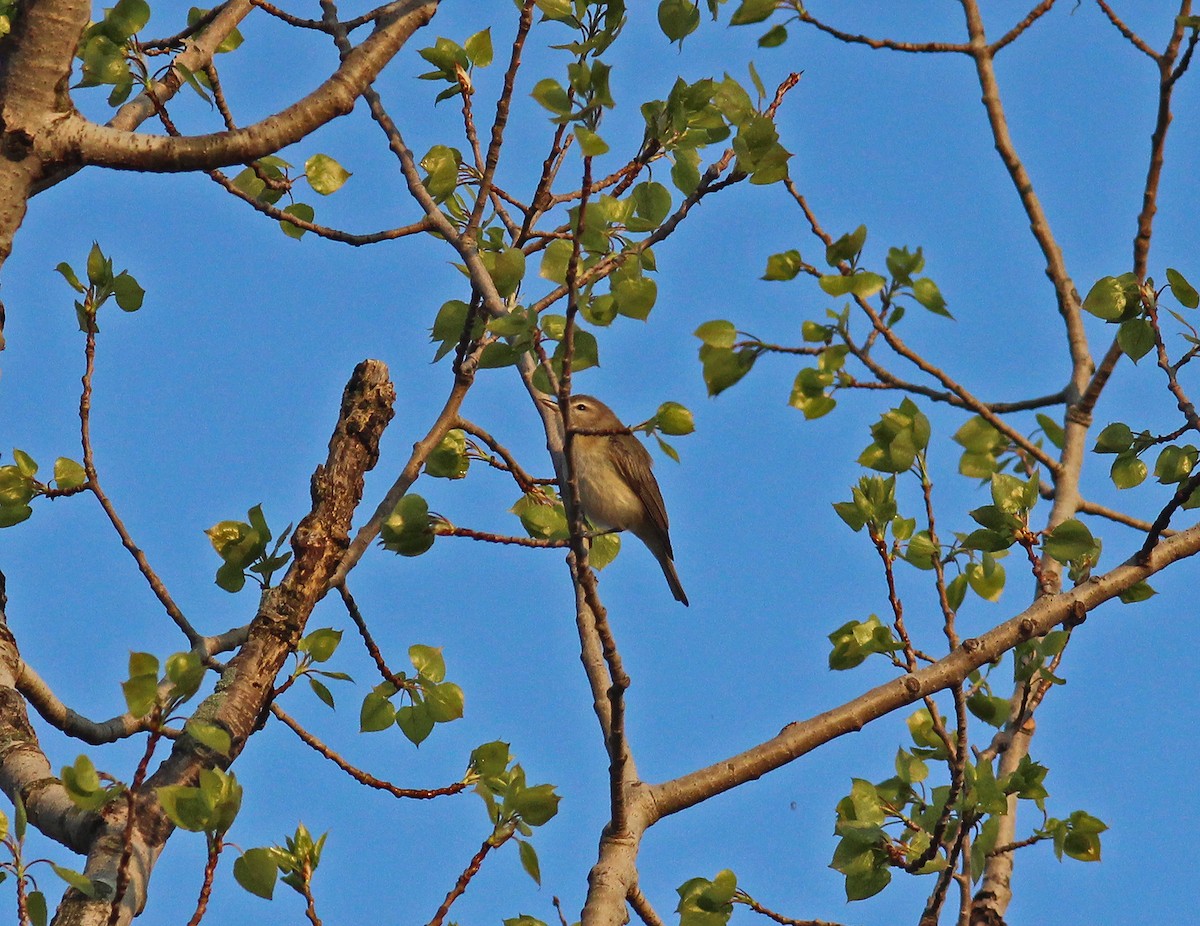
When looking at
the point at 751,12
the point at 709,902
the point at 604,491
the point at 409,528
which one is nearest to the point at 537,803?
the point at 709,902

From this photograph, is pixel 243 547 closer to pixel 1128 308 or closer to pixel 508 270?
pixel 508 270

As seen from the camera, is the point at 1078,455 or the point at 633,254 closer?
the point at 633,254

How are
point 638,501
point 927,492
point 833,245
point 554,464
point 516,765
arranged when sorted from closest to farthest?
1. point 833,245
2. point 516,765
3. point 927,492
4. point 554,464
5. point 638,501

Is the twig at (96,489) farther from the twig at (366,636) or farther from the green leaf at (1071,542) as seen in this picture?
the green leaf at (1071,542)

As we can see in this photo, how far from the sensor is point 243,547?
189 inches

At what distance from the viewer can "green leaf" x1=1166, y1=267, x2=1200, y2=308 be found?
457 cm

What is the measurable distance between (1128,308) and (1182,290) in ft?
0.64

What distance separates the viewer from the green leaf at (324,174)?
5.63 meters

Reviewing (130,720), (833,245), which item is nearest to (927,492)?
(833,245)

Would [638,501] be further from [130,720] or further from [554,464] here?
[130,720]

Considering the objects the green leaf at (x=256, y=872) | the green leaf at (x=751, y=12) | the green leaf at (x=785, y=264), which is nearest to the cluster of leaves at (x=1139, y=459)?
the green leaf at (x=785, y=264)

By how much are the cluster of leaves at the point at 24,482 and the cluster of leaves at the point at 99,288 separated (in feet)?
1.85

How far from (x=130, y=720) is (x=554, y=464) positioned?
216cm

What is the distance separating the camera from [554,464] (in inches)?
237
